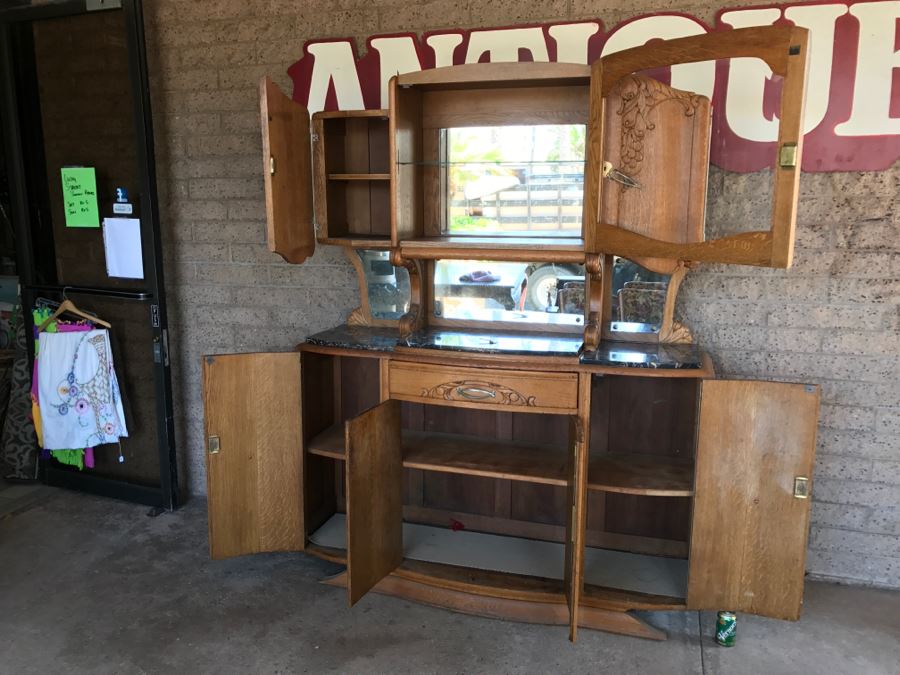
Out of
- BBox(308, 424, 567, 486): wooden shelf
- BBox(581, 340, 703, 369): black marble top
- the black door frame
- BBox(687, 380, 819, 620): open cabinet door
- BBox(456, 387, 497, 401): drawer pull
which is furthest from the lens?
the black door frame

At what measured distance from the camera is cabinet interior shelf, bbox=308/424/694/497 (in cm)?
251

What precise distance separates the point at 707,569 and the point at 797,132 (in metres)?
1.43

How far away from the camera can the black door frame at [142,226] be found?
311 cm

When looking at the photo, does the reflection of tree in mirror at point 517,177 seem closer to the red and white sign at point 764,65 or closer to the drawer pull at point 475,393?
the red and white sign at point 764,65

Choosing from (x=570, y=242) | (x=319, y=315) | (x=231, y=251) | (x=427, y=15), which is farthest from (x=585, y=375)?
(x=231, y=251)

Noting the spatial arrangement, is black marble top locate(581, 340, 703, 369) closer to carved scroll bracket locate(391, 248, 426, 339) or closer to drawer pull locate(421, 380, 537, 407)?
drawer pull locate(421, 380, 537, 407)

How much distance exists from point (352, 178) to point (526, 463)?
4.28ft

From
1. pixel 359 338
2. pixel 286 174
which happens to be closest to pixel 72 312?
pixel 286 174

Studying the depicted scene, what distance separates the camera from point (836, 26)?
246 cm

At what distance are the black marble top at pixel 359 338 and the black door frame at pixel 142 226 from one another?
3.00 ft

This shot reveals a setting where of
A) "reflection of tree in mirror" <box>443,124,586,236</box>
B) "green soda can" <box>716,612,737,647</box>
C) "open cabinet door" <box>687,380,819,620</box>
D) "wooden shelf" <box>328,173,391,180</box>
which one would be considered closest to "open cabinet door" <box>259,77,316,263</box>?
"wooden shelf" <box>328,173,391,180</box>

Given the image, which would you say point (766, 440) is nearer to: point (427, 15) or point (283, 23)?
point (427, 15)

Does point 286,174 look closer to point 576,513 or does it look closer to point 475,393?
point 475,393

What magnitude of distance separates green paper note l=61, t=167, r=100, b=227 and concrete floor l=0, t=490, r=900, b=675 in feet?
5.15
